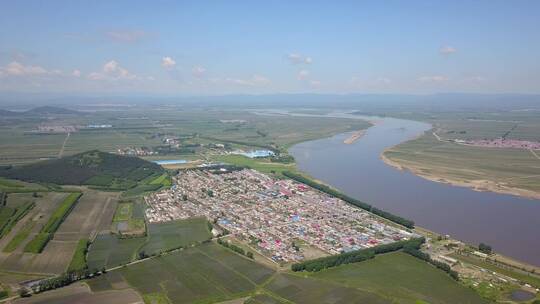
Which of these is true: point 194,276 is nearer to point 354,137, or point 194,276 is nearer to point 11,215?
point 11,215

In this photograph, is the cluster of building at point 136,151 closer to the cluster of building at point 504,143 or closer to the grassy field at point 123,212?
the grassy field at point 123,212

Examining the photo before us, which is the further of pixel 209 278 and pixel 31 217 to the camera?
pixel 31 217

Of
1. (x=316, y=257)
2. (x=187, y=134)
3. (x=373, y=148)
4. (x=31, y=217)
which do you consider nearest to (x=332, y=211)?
(x=316, y=257)

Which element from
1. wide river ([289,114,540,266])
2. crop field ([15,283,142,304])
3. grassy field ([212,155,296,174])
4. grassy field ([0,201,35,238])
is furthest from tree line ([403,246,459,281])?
grassy field ([0,201,35,238])

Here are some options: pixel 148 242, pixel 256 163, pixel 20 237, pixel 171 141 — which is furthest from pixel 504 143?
pixel 20 237

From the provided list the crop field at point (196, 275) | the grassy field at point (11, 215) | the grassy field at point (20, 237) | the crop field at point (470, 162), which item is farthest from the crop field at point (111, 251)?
the crop field at point (470, 162)

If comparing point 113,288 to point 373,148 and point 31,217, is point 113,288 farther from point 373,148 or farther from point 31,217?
point 373,148
